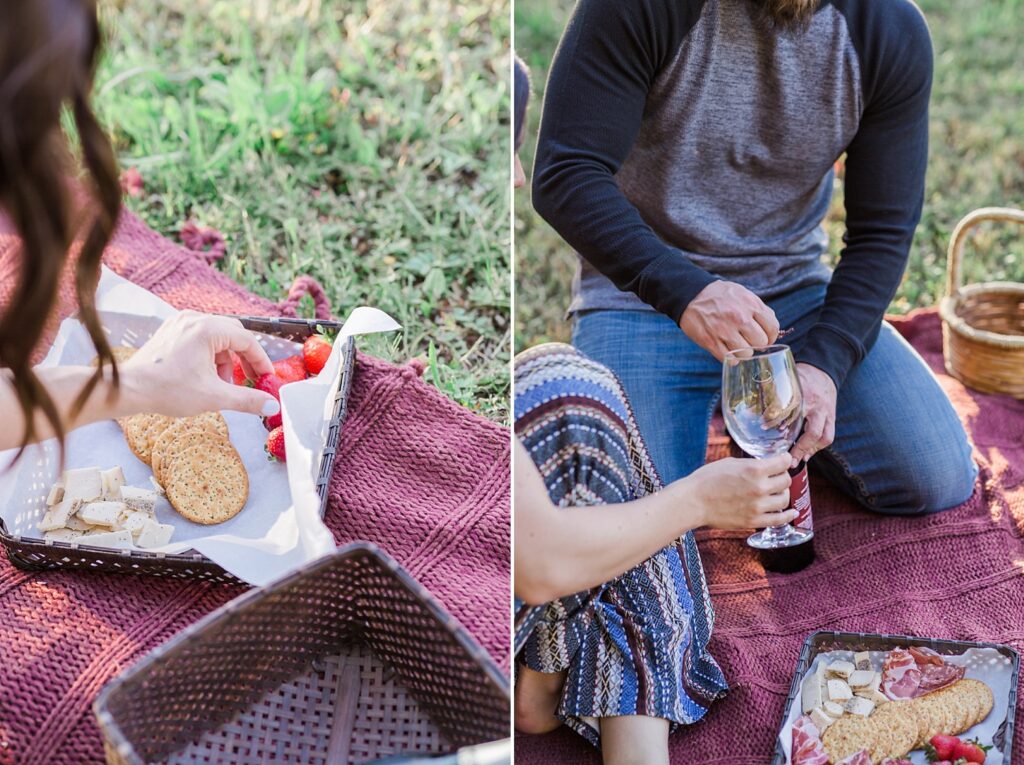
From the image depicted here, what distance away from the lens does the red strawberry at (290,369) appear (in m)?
1.52

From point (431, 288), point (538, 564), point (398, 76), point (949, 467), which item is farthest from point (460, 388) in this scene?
point (398, 76)

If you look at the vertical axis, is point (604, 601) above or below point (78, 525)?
above

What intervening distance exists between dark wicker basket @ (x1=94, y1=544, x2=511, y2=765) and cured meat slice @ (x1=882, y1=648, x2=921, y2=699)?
41 centimetres

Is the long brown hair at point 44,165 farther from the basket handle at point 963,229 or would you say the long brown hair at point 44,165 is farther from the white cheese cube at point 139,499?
the basket handle at point 963,229

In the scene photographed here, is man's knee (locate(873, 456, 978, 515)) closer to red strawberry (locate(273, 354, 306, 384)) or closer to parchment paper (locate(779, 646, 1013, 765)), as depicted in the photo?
parchment paper (locate(779, 646, 1013, 765))

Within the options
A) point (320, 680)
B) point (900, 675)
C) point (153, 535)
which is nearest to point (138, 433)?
point (153, 535)

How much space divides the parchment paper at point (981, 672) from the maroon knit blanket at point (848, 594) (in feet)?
0.09

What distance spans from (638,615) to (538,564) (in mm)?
220

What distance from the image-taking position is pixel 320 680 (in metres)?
1.14

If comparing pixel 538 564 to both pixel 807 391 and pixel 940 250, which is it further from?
pixel 940 250

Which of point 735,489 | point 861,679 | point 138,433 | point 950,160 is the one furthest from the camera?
point 950,160

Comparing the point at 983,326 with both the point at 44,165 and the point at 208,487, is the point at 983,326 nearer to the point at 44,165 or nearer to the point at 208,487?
the point at 208,487

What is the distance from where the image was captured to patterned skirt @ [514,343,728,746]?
3.33 ft

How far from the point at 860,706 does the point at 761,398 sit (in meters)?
0.31
